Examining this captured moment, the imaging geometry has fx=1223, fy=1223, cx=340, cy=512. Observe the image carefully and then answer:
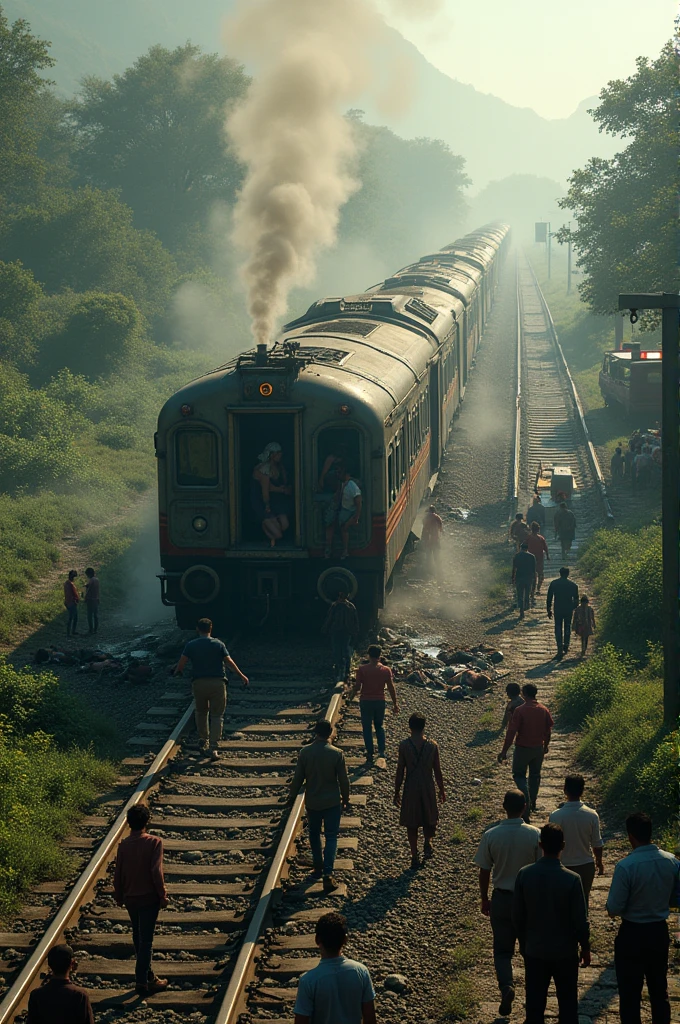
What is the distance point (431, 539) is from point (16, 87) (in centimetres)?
3412

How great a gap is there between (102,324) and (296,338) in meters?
25.0

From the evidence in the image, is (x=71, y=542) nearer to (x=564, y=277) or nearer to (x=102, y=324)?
(x=102, y=324)

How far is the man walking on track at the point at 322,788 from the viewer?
9820 millimetres

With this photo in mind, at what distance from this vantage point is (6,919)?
9.34m

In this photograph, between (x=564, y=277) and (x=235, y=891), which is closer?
(x=235, y=891)

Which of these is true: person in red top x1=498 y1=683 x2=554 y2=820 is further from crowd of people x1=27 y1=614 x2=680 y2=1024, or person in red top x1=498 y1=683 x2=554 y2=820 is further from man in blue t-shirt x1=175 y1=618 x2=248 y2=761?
man in blue t-shirt x1=175 y1=618 x2=248 y2=761

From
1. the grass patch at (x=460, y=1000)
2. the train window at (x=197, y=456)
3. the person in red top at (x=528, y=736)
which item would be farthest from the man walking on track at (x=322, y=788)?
the train window at (x=197, y=456)

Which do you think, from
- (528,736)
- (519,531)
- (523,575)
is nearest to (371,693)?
(528,736)

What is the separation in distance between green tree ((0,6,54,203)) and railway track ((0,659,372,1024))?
39723 mm

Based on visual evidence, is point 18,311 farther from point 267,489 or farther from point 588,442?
point 267,489

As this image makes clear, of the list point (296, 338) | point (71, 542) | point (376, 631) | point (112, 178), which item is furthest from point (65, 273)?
point (376, 631)

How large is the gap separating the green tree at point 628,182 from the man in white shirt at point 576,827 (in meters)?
27.4

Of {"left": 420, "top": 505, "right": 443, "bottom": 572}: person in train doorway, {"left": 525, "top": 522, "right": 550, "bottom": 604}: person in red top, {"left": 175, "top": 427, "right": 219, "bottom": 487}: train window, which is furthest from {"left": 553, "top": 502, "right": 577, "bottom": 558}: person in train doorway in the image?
{"left": 175, "top": 427, "right": 219, "bottom": 487}: train window

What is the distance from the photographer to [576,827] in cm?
843
